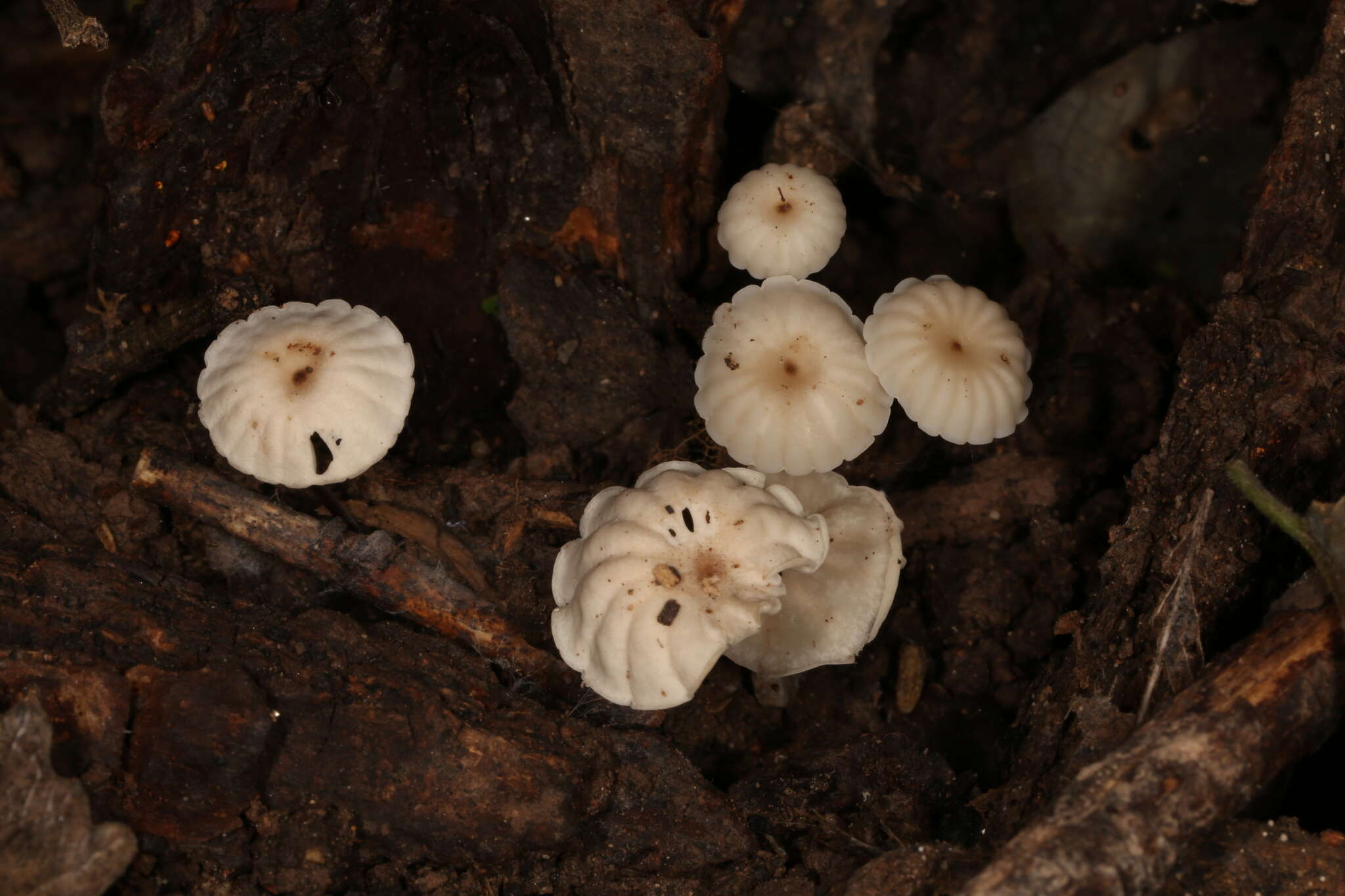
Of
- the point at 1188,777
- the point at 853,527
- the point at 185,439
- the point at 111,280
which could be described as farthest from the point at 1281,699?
the point at 111,280

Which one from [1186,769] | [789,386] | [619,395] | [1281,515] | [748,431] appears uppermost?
[1281,515]

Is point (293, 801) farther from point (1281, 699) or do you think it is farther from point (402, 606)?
point (1281, 699)

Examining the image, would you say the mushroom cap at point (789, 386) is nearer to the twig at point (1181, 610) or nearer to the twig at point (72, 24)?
the twig at point (1181, 610)

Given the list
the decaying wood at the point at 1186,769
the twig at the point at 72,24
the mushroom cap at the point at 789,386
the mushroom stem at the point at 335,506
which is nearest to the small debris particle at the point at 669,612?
the mushroom cap at the point at 789,386

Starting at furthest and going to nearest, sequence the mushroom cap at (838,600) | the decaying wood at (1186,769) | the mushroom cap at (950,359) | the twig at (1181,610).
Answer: the mushroom cap at (950,359), the mushroom cap at (838,600), the twig at (1181,610), the decaying wood at (1186,769)

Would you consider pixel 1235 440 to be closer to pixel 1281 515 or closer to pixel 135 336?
pixel 1281 515

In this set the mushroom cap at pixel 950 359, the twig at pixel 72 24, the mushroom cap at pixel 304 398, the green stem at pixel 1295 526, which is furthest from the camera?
the mushroom cap at pixel 950 359

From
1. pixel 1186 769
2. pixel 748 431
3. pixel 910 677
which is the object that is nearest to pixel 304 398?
pixel 748 431

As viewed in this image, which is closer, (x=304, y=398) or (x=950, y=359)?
(x=304, y=398)
